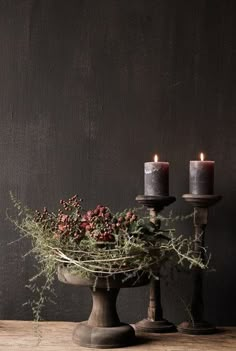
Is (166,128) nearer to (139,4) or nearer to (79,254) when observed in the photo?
(139,4)

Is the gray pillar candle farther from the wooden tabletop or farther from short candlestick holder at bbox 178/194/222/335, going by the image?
the wooden tabletop

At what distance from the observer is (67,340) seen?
66.4 inches

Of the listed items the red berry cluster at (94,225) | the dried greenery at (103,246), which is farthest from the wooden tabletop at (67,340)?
the red berry cluster at (94,225)

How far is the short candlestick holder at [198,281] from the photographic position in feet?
5.84

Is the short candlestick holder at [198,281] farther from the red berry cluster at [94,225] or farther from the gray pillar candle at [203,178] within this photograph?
the red berry cluster at [94,225]

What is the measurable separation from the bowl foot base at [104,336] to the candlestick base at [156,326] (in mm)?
143

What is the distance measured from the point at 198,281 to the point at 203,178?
28cm

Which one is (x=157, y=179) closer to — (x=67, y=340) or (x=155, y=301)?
(x=155, y=301)

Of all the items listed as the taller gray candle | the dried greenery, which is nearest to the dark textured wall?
the taller gray candle

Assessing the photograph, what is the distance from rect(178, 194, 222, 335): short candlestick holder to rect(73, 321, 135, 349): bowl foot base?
0.69ft

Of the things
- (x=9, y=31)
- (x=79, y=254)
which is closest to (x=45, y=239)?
(x=79, y=254)

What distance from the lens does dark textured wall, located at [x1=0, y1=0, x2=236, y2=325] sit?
1952mm

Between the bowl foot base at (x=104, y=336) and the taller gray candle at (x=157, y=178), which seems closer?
the bowl foot base at (x=104, y=336)

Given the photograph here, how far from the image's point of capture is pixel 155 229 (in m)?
1.68
